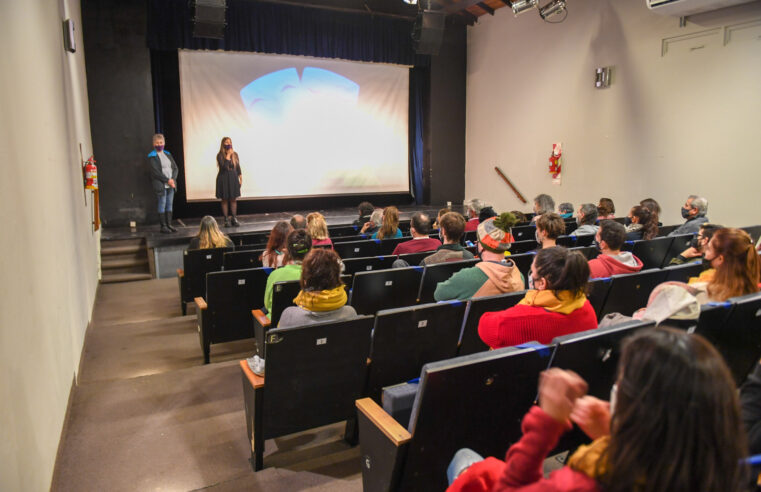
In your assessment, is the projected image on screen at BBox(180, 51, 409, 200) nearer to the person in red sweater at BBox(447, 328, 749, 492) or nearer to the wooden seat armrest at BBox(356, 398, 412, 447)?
the wooden seat armrest at BBox(356, 398, 412, 447)

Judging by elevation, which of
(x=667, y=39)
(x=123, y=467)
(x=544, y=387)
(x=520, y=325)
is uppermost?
(x=667, y=39)

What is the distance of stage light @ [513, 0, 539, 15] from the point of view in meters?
7.63

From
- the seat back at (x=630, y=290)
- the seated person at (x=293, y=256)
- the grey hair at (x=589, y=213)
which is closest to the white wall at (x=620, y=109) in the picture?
the grey hair at (x=589, y=213)

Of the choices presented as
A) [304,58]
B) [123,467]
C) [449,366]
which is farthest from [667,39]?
[123,467]

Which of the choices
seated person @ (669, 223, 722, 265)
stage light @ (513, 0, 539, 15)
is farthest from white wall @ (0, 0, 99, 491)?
stage light @ (513, 0, 539, 15)

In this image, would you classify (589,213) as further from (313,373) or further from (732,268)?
(313,373)

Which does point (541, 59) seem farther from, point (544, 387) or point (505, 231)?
point (544, 387)

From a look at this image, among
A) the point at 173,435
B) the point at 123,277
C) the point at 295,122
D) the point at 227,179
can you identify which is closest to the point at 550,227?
the point at 173,435

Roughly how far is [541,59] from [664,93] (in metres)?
2.35

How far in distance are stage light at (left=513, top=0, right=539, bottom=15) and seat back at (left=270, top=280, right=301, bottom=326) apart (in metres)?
6.59

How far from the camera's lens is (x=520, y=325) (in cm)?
201

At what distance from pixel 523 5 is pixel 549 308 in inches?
281

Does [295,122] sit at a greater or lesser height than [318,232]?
greater

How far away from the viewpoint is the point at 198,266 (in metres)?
4.51
